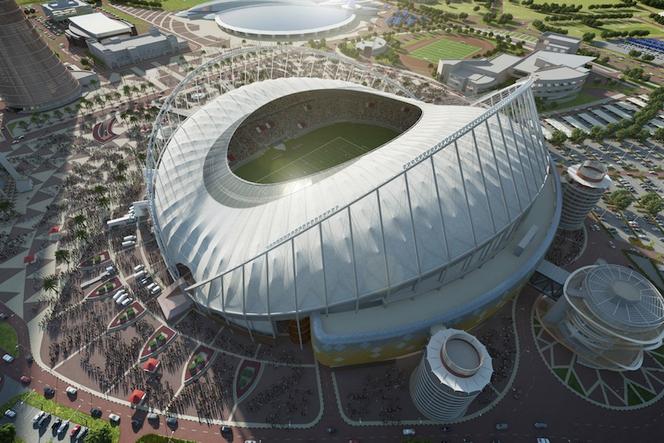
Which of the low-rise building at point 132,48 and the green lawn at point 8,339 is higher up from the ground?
the low-rise building at point 132,48

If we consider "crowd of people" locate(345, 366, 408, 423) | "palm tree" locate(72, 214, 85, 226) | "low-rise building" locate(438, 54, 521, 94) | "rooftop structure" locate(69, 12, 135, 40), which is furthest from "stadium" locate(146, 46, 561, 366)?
"rooftop structure" locate(69, 12, 135, 40)

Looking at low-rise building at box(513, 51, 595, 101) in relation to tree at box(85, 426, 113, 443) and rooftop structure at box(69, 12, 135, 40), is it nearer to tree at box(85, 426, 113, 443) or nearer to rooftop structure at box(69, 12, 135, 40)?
tree at box(85, 426, 113, 443)

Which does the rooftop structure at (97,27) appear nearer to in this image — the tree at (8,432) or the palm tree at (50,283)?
the palm tree at (50,283)

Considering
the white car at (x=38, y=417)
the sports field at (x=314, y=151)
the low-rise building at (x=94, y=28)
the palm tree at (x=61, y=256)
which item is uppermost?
the low-rise building at (x=94, y=28)

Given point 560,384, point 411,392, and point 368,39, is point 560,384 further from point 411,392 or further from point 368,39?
point 368,39

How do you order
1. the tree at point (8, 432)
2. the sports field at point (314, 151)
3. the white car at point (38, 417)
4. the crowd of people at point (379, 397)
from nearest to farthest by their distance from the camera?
1. the tree at point (8, 432)
2. the white car at point (38, 417)
3. the crowd of people at point (379, 397)
4. the sports field at point (314, 151)

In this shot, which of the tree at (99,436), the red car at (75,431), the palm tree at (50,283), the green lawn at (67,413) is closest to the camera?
the tree at (99,436)

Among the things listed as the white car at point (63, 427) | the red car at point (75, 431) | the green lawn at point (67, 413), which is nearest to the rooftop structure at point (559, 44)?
the green lawn at point (67, 413)
